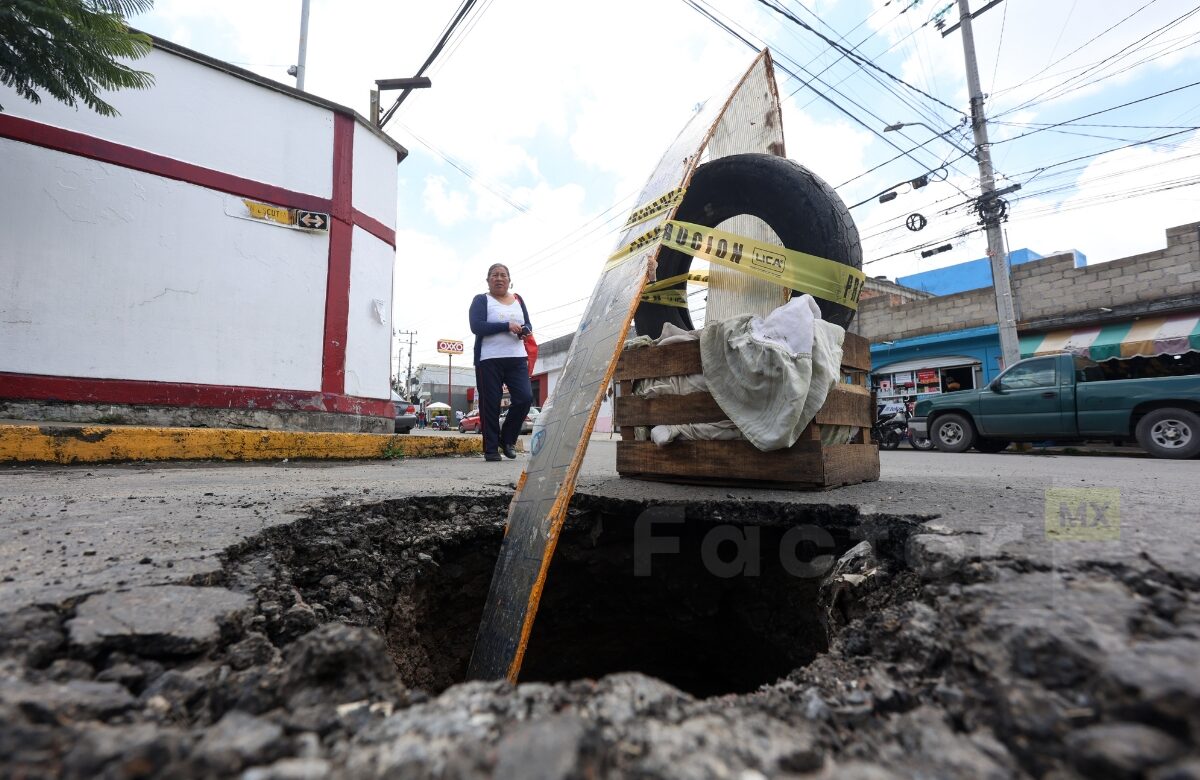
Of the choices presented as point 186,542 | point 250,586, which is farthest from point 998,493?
point 186,542

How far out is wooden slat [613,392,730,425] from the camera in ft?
8.16

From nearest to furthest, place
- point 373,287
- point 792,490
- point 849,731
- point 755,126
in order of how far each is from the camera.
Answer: point 849,731 < point 792,490 < point 755,126 < point 373,287

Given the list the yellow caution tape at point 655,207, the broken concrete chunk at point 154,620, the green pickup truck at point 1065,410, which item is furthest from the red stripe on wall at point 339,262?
the green pickup truck at point 1065,410

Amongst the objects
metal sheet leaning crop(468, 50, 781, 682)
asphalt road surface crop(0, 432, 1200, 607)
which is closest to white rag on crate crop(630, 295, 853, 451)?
asphalt road surface crop(0, 432, 1200, 607)

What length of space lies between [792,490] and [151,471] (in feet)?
12.1

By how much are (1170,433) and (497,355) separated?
8.13 metres

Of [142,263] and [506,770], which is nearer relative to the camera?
[506,770]

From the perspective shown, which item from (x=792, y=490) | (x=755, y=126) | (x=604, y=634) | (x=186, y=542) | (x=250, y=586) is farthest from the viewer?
(x=755, y=126)

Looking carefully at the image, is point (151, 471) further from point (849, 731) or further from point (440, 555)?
point (849, 731)

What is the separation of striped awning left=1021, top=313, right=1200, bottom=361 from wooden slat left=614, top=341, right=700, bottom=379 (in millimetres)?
11082

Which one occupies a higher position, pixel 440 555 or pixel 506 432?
pixel 506 432

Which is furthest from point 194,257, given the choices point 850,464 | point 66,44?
point 850,464

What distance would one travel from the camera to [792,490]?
2293 mm

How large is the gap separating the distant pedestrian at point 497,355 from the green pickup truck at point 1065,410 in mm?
7637
